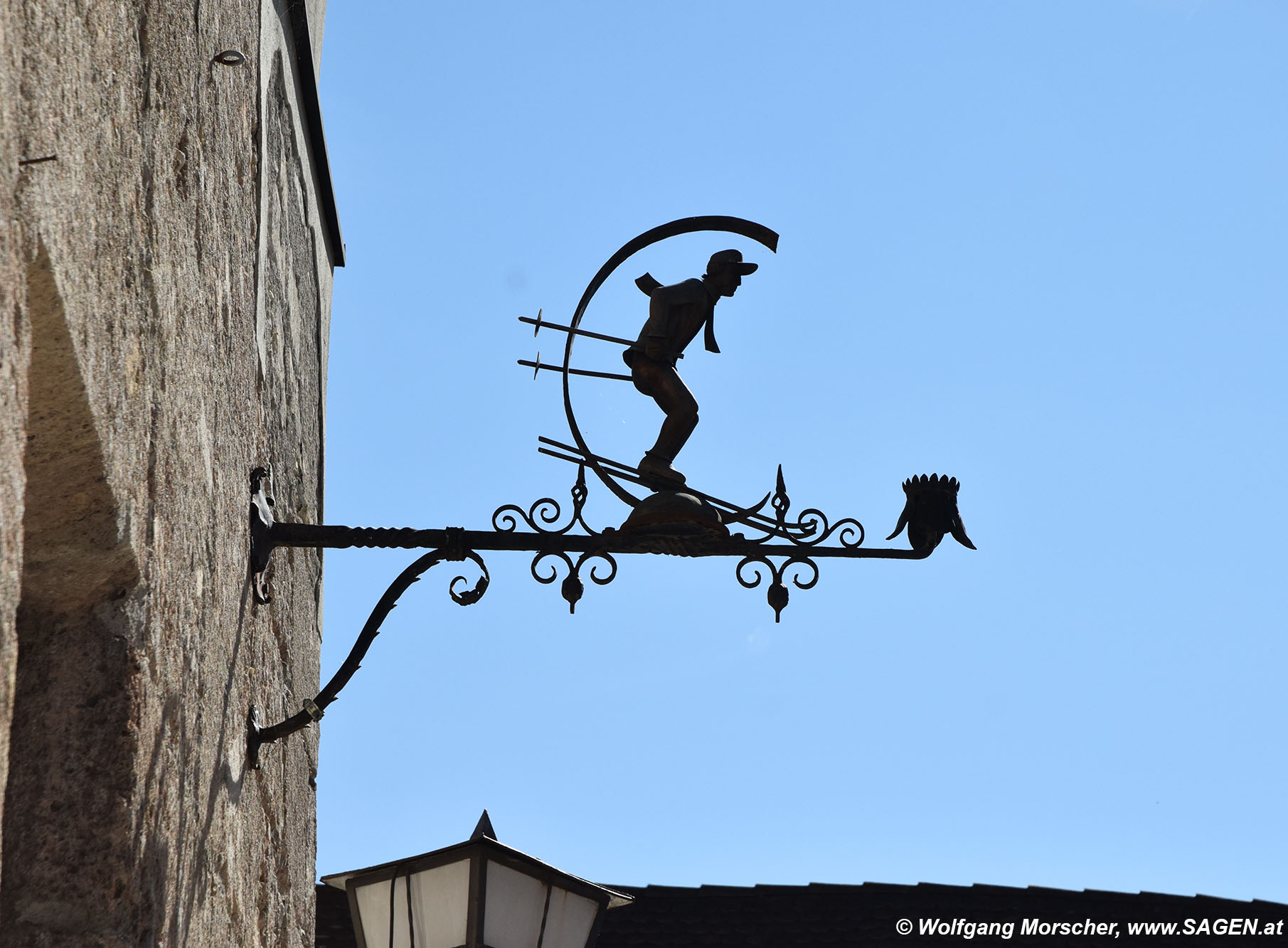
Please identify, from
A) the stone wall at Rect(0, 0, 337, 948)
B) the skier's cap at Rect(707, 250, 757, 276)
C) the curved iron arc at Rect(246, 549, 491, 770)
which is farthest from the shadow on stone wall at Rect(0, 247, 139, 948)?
the skier's cap at Rect(707, 250, 757, 276)

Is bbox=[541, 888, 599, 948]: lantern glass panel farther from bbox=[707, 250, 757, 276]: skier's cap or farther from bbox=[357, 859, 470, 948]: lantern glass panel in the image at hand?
bbox=[707, 250, 757, 276]: skier's cap

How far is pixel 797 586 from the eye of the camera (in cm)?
319

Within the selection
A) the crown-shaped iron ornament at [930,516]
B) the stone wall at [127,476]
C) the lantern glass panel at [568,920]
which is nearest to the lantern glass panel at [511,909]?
the lantern glass panel at [568,920]

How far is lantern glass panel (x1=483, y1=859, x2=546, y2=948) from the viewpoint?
3.22m

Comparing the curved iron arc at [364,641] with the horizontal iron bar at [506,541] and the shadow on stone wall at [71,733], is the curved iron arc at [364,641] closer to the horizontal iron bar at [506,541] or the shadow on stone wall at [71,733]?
the horizontal iron bar at [506,541]

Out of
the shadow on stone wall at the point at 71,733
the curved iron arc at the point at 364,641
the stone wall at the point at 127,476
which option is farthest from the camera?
the curved iron arc at the point at 364,641

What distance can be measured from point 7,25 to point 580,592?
5.76 feet

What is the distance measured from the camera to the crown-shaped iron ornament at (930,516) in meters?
3.29

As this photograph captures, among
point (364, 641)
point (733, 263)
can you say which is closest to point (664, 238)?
point (733, 263)

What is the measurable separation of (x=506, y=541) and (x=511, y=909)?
82 centimetres

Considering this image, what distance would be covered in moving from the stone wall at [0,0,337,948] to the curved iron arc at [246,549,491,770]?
0.08 meters

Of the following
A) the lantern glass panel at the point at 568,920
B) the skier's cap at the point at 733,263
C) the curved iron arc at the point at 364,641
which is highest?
the skier's cap at the point at 733,263

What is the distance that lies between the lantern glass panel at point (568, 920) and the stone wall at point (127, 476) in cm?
63

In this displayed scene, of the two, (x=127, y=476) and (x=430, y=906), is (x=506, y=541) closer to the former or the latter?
(x=430, y=906)
